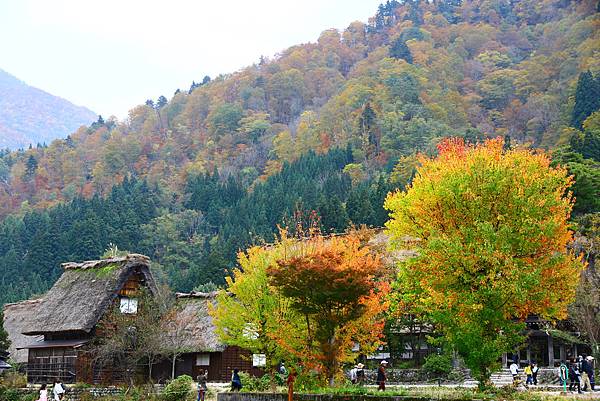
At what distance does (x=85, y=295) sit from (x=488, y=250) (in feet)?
74.3

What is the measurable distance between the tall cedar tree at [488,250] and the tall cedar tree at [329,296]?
2.44 meters

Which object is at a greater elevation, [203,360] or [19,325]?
[19,325]

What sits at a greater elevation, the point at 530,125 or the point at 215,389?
the point at 530,125

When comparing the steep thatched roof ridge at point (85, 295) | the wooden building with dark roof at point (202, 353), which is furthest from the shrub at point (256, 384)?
the steep thatched roof ridge at point (85, 295)

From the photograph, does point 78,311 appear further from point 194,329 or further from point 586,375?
point 586,375

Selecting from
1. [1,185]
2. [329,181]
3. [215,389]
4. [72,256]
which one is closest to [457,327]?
[215,389]

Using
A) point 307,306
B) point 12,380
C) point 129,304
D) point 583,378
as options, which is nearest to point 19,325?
point 129,304

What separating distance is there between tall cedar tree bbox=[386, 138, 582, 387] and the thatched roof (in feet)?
48.0

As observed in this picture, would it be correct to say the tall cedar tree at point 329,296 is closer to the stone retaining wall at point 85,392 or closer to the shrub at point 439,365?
the stone retaining wall at point 85,392

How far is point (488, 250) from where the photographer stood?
2109cm

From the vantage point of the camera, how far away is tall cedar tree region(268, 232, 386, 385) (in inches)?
834

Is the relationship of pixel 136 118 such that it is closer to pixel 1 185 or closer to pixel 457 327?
pixel 1 185

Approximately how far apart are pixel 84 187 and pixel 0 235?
1002 inches

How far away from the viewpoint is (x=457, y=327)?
2138cm
